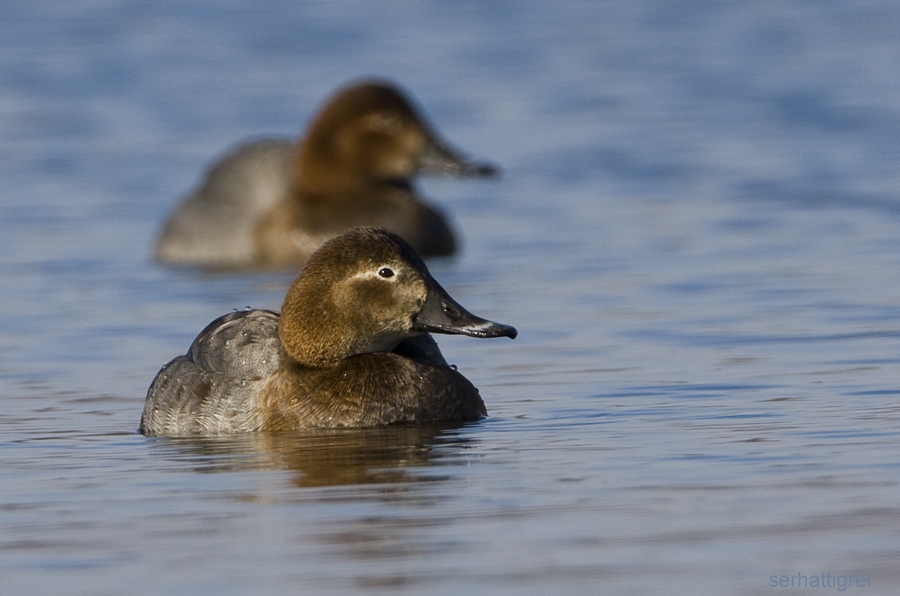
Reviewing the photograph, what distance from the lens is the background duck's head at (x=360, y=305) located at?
7.92 m

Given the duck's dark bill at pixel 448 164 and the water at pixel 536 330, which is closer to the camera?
the water at pixel 536 330

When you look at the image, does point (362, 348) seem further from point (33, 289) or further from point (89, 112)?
point (89, 112)

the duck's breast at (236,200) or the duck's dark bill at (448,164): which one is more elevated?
the duck's dark bill at (448,164)

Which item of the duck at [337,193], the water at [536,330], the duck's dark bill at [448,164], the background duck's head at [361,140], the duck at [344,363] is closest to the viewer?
the water at [536,330]

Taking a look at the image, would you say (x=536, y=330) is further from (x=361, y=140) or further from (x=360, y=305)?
(x=361, y=140)

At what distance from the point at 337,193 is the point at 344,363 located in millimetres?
6907

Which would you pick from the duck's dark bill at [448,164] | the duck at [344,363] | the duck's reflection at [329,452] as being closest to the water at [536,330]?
the duck's reflection at [329,452]

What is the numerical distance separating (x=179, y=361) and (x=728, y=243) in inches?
227

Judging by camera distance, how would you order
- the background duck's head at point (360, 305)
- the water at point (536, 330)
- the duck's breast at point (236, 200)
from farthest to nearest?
1. the duck's breast at point (236, 200)
2. the background duck's head at point (360, 305)
3. the water at point (536, 330)

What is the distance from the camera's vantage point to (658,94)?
22.2m

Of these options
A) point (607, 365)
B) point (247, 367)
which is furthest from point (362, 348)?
point (607, 365)

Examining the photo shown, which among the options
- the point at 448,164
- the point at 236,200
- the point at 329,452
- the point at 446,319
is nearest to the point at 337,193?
the point at 448,164

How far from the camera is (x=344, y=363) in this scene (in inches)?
314

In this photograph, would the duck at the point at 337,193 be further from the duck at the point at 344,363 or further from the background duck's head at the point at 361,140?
the duck at the point at 344,363
